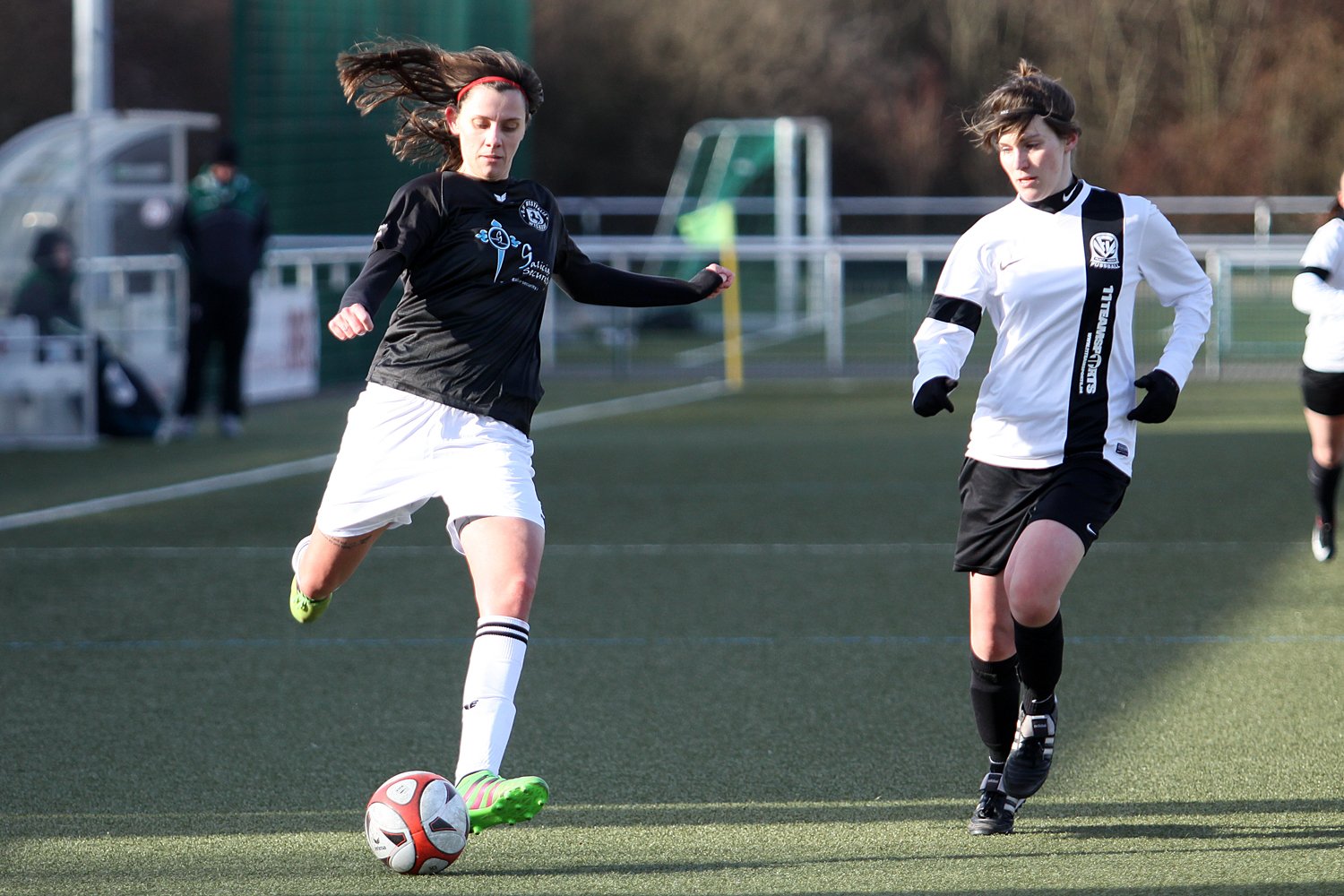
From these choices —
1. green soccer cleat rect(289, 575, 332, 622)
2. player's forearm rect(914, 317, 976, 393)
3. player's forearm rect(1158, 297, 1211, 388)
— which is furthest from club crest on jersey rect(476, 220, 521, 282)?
player's forearm rect(1158, 297, 1211, 388)

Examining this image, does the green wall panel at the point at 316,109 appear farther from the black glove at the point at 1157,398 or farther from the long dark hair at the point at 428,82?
the black glove at the point at 1157,398

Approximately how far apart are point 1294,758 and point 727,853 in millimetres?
1758

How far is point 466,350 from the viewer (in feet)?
13.4

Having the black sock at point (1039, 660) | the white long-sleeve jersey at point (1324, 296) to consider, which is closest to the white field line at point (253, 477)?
the white long-sleeve jersey at point (1324, 296)

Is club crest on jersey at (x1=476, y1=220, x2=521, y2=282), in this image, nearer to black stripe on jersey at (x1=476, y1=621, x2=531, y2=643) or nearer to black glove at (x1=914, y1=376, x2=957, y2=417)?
black stripe on jersey at (x1=476, y1=621, x2=531, y2=643)

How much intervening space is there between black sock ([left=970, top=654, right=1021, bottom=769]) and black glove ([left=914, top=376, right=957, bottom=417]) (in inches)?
27.1

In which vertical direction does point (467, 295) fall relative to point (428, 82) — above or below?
below

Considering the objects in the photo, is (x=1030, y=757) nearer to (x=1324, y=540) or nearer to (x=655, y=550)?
(x=1324, y=540)

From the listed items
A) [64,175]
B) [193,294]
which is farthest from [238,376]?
[64,175]

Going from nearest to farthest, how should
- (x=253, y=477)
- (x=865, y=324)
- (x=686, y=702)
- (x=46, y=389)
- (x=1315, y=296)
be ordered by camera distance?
(x=686, y=702), (x=1315, y=296), (x=253, y=477), (x=46, y=389), (x=865, y=324)

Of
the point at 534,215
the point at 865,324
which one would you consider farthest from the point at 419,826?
the point at 865,324

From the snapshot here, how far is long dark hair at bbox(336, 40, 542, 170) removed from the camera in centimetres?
416

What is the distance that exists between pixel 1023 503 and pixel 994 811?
2.45 ft

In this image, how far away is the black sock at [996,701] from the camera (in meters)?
4.02
